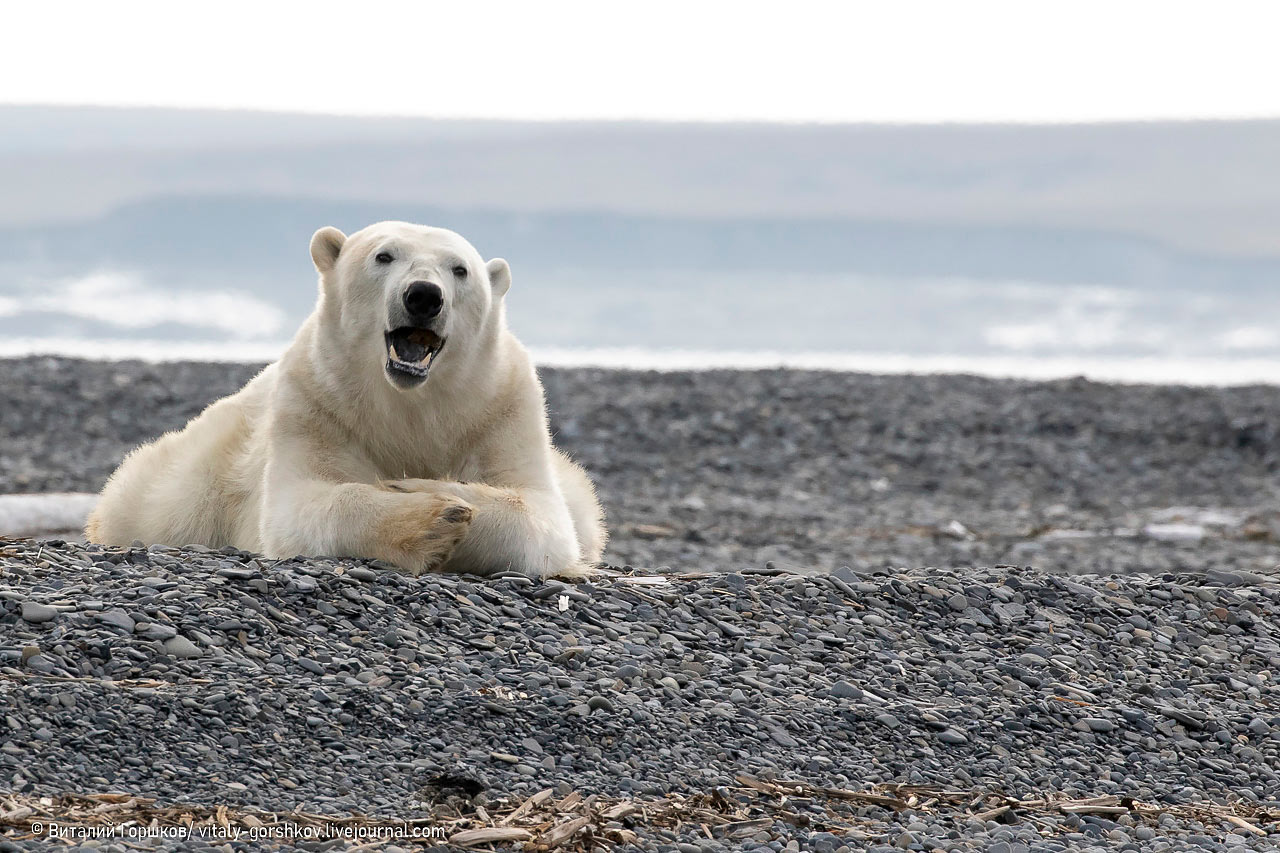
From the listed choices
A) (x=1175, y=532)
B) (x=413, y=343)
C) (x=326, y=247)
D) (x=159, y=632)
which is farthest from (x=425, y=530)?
(x=1175, y=532)

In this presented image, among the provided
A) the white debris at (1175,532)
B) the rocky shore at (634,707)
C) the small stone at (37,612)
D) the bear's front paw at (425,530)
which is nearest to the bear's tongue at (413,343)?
the bear's front paw at (425,530)

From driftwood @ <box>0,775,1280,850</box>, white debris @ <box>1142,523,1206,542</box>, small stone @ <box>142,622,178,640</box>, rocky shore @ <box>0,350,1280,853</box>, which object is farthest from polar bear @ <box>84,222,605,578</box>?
white debris @ <box>1142,523,1206,542</box>

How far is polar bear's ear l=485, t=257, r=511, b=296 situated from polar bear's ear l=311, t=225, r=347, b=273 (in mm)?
474

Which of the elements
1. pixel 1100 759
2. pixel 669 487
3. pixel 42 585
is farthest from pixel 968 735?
pixel 669 487

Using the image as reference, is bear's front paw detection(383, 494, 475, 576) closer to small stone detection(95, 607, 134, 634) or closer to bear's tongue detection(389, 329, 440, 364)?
bear's tongue detection(389, 329, 440, 364)

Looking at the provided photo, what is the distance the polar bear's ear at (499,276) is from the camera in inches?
177

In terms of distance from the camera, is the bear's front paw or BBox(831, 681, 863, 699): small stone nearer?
BBox(831, 681, 863, 699): small stone

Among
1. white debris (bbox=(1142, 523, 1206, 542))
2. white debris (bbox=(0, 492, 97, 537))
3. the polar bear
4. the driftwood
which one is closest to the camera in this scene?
the driftwood

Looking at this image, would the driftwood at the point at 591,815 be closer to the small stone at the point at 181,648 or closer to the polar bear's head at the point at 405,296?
the small stone at the point at 181,648

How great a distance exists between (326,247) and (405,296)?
25.0 inches

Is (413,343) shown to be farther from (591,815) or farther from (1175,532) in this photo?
Answer: (1175,532)

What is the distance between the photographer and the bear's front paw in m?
3.93

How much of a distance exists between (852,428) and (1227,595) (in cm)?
784

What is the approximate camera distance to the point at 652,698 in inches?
135
